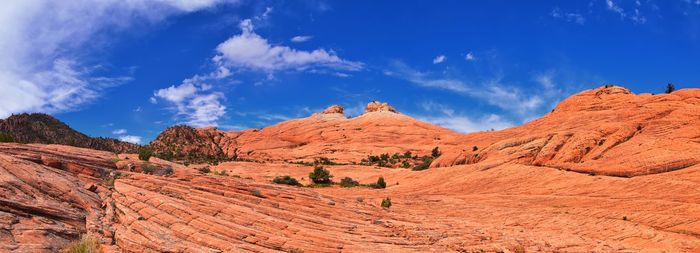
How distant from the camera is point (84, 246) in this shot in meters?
18.9

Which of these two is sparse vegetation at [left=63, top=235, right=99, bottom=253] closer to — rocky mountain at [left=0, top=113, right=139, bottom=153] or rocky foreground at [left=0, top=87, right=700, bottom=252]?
rocky foreground at [left=0, top=87, right=700, bottom=252]

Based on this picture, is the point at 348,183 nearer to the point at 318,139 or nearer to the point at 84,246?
the point at 84,246

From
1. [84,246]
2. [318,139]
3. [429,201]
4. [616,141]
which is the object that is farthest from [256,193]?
[318,139]

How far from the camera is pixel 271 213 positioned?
2762 centimetres

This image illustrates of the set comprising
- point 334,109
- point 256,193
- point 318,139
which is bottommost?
point 256,193

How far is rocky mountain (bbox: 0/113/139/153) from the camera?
81.6 metres

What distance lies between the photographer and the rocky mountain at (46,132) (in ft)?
268

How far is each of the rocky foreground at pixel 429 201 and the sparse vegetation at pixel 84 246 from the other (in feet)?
1.39

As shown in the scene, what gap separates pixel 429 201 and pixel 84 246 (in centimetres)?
2601

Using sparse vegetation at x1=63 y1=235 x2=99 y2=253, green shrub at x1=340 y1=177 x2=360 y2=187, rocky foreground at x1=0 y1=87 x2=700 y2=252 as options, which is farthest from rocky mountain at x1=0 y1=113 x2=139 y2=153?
sparse vegetation at x1=63 y1=235 x2=99 y2=253

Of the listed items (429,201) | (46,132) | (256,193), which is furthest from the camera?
(46,132)

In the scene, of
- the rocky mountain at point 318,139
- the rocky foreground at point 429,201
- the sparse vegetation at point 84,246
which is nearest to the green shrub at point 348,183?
the rocky foreground at point 429,201

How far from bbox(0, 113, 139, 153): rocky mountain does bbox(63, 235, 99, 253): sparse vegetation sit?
210 feet

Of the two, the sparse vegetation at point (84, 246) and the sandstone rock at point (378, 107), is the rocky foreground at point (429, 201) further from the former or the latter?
the sandstone rock at point (378, 107)
